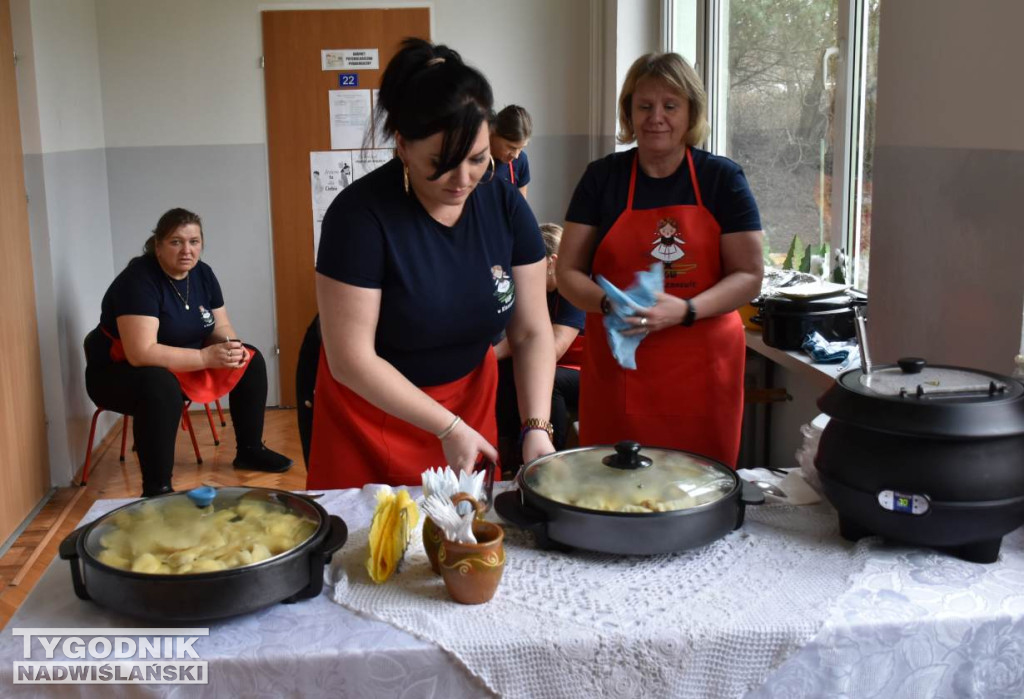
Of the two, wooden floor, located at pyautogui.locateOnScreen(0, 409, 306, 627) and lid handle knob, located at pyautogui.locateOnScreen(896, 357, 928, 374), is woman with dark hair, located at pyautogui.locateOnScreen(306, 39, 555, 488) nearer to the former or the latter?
lid handle knob, located at pyautogui.locateOnScreen(896, 357, 928, 374)

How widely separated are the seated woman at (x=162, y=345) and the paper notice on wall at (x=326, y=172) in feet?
3.50

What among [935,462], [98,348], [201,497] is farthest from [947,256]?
[98,348]

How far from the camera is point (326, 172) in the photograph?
5324 mm

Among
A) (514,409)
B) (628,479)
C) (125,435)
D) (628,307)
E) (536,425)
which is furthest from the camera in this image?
(125,435)

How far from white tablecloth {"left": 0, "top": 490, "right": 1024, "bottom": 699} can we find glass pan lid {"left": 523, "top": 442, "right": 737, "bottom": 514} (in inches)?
7.0

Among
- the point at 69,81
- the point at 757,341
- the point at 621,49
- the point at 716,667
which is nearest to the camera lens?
the point at 716,667

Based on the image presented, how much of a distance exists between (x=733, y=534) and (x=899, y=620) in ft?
0.97

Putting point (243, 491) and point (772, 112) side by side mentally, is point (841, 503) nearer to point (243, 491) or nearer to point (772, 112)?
point (243, 491)

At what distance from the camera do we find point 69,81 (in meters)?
4.52

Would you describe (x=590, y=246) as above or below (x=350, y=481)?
above

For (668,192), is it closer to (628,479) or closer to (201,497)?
(628,479)

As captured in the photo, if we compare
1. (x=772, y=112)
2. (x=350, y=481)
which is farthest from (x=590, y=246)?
(x=772, y=112)

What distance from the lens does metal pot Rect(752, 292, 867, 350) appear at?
2977mm

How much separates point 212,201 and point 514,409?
265cm
